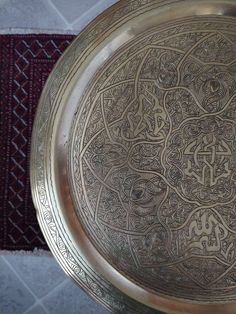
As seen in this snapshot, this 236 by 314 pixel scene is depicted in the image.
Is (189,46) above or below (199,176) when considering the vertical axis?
above

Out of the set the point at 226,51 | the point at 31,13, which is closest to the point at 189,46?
the point at 226,51

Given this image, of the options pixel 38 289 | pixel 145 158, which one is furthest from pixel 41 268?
pixel 145 158

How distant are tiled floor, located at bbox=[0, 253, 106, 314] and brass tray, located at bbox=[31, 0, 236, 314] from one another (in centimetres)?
34

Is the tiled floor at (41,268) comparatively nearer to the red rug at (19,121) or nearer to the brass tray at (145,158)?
Result: the red rug at (19,121)

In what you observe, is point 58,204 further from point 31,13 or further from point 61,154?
point 31,13

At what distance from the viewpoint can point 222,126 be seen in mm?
849

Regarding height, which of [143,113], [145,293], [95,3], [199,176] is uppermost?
[95,3]

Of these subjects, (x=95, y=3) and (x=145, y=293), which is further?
(x=95, y=3)

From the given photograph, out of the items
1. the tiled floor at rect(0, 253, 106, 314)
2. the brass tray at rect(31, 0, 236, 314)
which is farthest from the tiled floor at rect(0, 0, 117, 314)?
the brass tray at rect(31, 0, 236, 314)

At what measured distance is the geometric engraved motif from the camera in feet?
2.76

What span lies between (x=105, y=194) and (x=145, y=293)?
187 millimetres

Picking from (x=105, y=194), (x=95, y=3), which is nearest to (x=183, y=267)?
(x=105, y=194)

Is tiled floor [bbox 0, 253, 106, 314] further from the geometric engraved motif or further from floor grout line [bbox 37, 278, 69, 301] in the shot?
the geometric engraved motif

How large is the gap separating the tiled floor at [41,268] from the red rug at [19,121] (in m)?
0.03
